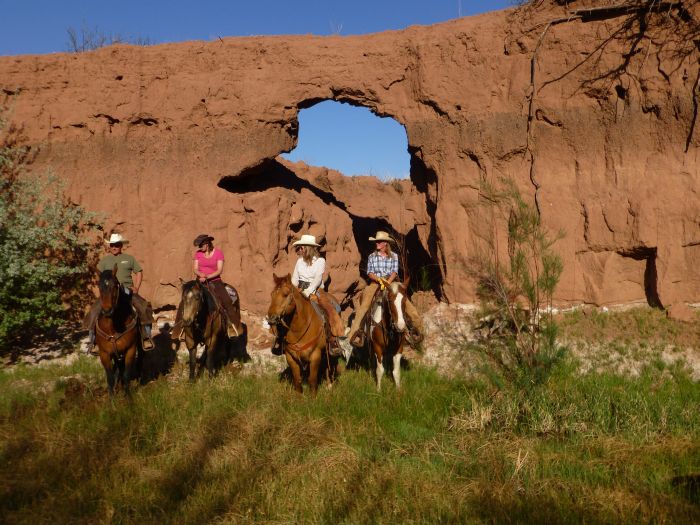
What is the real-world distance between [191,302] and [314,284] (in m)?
2.08

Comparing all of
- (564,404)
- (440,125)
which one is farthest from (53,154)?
(564,404)

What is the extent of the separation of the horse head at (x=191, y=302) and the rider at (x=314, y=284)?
1393 millimetres

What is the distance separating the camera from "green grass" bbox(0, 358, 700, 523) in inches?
201

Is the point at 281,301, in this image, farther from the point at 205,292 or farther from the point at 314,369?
the point at 205,292

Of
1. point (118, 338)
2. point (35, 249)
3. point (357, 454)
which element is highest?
point (35, 249)


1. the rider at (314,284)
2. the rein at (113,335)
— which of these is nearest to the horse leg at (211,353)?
the rider at (314,284)

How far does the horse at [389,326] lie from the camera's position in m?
8.73

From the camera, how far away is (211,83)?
483 inches

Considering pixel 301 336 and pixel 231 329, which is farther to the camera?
pixel 231 329

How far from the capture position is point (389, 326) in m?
9.01

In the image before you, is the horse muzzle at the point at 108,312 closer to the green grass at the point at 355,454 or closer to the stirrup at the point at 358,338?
the green grass at the point at 355,454

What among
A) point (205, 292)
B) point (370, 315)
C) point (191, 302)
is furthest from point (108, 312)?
point (370, 315)

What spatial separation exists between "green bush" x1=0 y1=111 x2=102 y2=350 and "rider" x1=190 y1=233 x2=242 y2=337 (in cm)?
303

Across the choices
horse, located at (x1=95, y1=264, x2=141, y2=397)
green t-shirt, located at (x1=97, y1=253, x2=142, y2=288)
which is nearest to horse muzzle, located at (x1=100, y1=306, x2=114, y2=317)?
horse, located at (x1=95, y1=264, x2=141, y2=397)
